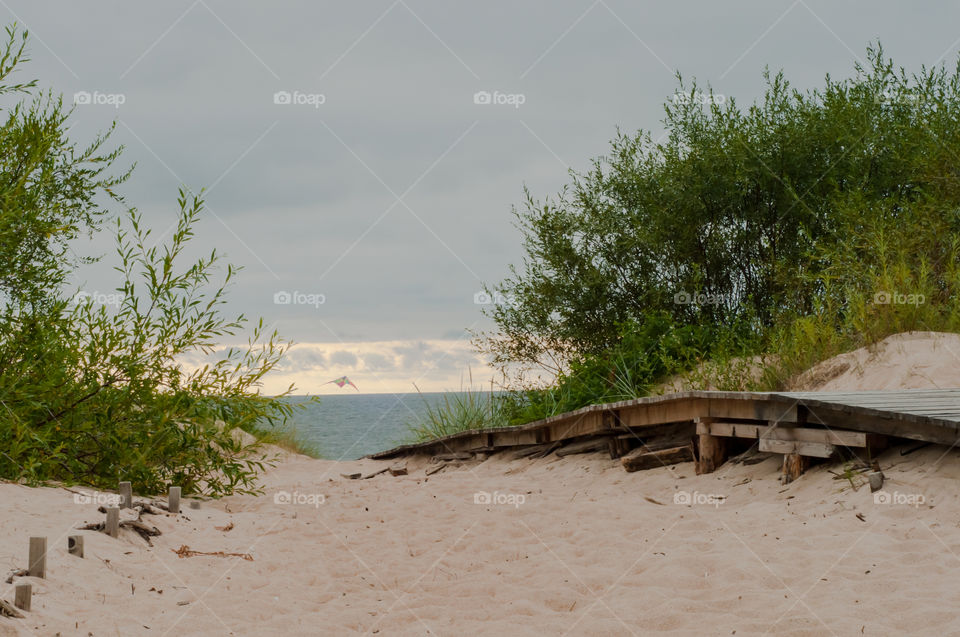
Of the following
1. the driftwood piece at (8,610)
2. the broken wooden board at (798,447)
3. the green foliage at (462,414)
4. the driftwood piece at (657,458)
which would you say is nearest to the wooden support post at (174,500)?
the driftwood piece at (8,610)

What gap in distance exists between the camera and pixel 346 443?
124 ft

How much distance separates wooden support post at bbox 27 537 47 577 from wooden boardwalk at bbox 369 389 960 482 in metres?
5.69

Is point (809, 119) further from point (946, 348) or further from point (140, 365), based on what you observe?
point (140, 365)

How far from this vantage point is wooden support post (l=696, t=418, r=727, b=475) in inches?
313

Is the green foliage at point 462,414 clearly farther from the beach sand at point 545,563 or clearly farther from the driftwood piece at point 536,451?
the beach sand at point 545,563

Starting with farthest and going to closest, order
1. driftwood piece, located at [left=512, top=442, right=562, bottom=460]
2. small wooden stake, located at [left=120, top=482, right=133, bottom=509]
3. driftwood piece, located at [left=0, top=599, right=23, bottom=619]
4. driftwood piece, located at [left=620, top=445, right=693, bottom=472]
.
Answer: driftwood piece, located at [left=512, top=442, right=562, bottom=460] → driftwood piece, located at [left=620, top=445, right=693, bottom=472] → small wooden stake, located at [left=120, top=482, right=133, bottom=509] → driftwood piece, located at [left=0, top=599, right=23, bottom=619]

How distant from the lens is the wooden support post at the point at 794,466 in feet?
22.7

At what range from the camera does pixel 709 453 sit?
796 centimetres

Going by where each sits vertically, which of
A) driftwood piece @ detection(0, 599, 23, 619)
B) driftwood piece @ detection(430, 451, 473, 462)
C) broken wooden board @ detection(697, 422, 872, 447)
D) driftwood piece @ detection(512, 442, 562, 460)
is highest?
broken wooden board @ detection(697, 422, 872, 447)

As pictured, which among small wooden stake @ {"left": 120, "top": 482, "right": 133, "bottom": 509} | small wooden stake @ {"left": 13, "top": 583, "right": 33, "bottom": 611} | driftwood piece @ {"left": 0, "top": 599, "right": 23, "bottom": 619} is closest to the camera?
driftwood piece @ {"left": 0, "top": 599, "right": 23, "bottom": 619}

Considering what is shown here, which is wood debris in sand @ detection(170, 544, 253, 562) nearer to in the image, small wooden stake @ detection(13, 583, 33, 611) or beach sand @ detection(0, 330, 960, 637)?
beach sand @ detection(0, 330, 960, 637)

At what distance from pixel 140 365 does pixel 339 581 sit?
4042mm

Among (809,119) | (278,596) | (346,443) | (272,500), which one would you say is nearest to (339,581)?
(278,596)

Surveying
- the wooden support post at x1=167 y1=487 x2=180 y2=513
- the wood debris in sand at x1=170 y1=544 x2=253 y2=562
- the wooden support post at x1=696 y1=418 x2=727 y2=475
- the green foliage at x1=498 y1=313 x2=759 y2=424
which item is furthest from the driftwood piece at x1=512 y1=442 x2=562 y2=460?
the wood debris in sand at x1=170 y1=544 x2=253 y2=562
